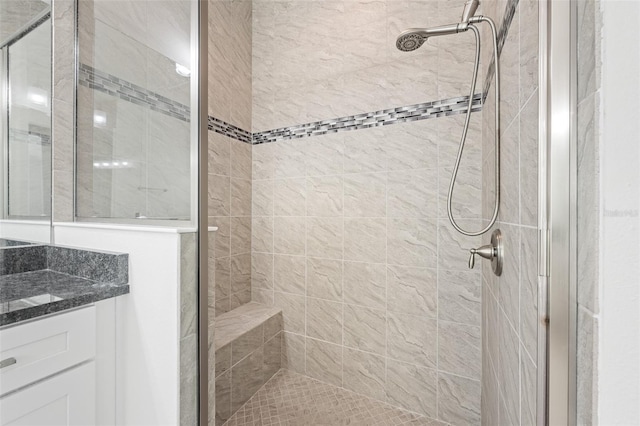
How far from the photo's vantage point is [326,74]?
200 cm

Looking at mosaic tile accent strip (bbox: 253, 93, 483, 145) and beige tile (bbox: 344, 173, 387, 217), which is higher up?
mosaic tile accent strip (bbox: 253, 93, 483, 145)

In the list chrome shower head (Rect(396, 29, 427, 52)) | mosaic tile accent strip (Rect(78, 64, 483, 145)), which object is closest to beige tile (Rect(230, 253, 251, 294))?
mosaic tile accent strip (Rect(78, 64, 483, 145))

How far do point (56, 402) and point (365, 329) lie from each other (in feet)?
4.87

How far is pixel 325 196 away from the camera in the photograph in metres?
1.98

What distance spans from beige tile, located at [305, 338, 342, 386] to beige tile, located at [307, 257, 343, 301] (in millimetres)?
339

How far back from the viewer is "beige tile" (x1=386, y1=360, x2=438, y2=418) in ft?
5.39

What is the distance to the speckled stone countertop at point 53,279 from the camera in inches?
32.3

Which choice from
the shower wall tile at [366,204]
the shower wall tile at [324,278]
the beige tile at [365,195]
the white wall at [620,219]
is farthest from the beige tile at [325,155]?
the white wall at [620,219]

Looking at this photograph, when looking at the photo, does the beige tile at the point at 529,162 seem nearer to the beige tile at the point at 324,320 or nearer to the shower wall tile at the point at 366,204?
the shower wall tile at the point at 366,204

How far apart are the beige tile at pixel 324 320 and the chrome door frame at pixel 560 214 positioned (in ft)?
5.17

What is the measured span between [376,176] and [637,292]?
1.54 meters

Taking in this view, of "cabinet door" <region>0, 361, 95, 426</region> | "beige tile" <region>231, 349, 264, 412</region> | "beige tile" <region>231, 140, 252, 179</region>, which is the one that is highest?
"beige tile" <region>231, 140, 252, 179</region>

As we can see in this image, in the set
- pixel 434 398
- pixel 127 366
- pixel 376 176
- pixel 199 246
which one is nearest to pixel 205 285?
pixel 199 246

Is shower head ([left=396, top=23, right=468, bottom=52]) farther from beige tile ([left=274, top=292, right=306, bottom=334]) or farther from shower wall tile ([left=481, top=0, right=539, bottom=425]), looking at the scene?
beige tile ([left=274, top=292, right=306, bottom=334])
